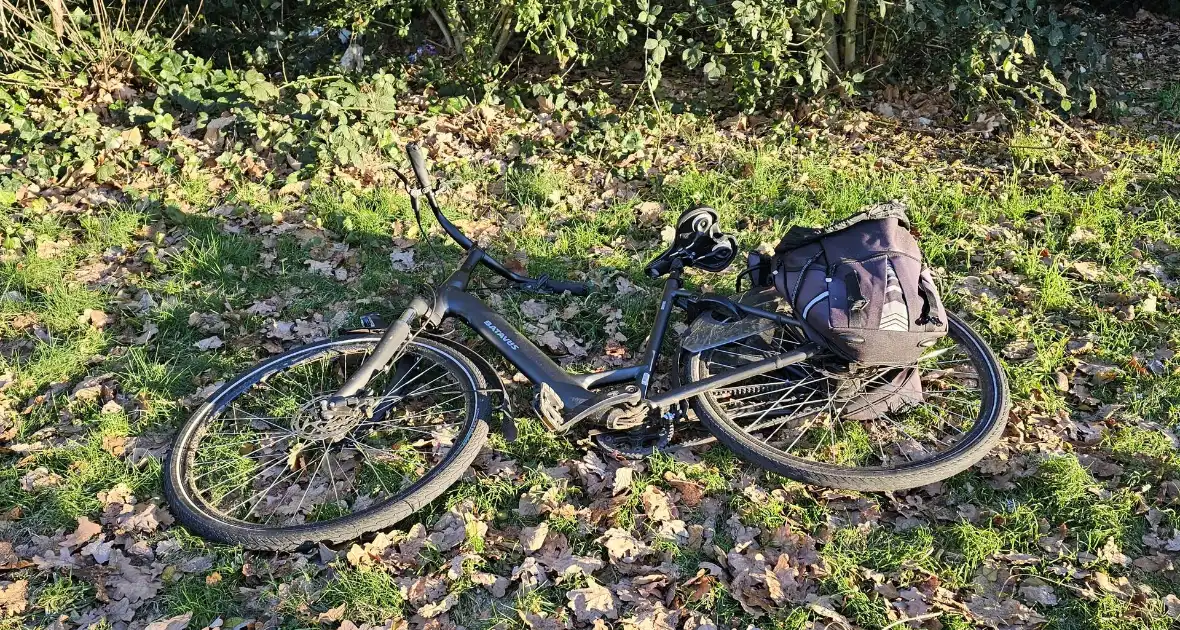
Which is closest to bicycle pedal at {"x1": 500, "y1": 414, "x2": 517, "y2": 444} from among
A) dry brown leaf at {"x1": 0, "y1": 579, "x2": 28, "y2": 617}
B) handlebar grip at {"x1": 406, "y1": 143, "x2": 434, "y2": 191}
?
handlebar grip at {"x1": 406, "y1": 143, "x2": 434, "y2": 191}

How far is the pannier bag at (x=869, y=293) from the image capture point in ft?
11.2

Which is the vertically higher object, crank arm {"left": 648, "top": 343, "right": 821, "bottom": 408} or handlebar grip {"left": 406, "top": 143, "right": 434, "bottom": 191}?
handlebar grip {"left": 406, "top": 143, "right": 434, "bottom": 191}

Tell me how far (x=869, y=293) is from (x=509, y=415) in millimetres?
1639

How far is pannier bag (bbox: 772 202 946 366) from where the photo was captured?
3.42 metres

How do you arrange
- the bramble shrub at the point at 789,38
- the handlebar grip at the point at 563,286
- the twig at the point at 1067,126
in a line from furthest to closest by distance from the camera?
the twig at the point at 1067,126 → the bramble shrub at the point at 789,38 → the handlebar grip at the point at 563,286

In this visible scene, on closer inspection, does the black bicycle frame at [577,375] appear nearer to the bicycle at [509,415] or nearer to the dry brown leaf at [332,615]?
the bicycle at [509,415]

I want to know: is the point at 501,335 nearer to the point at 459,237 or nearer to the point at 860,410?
the point at 459,237

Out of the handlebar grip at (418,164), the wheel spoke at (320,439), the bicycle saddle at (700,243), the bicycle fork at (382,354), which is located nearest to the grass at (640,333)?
the wheel spoke at (320,439)

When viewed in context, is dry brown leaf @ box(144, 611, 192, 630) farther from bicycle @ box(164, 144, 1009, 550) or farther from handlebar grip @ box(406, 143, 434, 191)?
handlebar grip @ box(406, 143, 434, 191)

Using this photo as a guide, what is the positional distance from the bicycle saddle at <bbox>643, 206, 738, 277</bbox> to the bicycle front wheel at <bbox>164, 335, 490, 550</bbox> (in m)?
1.12

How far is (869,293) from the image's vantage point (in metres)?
3.43

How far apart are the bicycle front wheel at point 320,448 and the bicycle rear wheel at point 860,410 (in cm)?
114

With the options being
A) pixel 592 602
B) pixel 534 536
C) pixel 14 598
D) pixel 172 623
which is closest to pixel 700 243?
pixel 534 536

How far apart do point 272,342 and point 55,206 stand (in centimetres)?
219
